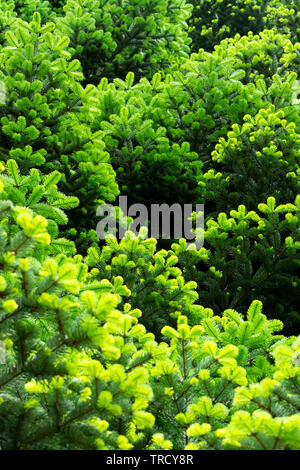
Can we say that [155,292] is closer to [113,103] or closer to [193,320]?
[193,320]

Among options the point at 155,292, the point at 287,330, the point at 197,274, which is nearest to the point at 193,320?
the point at 155,292

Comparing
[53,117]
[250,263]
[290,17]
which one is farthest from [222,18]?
[250,263]

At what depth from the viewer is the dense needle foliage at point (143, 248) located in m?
1.65

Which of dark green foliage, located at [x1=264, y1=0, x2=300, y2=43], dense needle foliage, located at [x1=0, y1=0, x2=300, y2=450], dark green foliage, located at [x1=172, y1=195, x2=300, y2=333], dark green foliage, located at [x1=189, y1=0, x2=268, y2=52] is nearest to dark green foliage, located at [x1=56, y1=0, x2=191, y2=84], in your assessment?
dense needle foliage, located at [x1=0, y1=0, x2=300, y2=450]

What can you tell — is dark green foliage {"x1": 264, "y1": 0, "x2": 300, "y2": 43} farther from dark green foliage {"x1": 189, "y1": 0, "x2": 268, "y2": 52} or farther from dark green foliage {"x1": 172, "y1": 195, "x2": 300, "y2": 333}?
dark green foliage {"x1": 172, "y1": 195, "x2": 300, "y2": 333}

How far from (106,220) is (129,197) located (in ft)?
2.35

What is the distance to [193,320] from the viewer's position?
336 centimetres

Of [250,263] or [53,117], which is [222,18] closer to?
[53,117]

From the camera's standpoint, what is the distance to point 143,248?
3.34m

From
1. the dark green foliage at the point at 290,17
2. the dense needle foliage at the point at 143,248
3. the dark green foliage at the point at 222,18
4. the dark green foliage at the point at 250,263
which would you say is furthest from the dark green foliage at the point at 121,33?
the dark green foliage at the point at 222,18

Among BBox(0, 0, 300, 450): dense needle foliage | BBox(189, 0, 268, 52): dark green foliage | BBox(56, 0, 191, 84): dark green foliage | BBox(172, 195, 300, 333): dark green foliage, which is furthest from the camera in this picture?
BBox(189, 0, 268, 52): dark green foliage

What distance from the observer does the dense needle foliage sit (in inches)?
64.8

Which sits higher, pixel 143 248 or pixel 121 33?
pixel 121 33

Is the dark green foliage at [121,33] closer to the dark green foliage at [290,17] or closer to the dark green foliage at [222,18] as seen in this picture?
the dark green foliage at [290,17]
